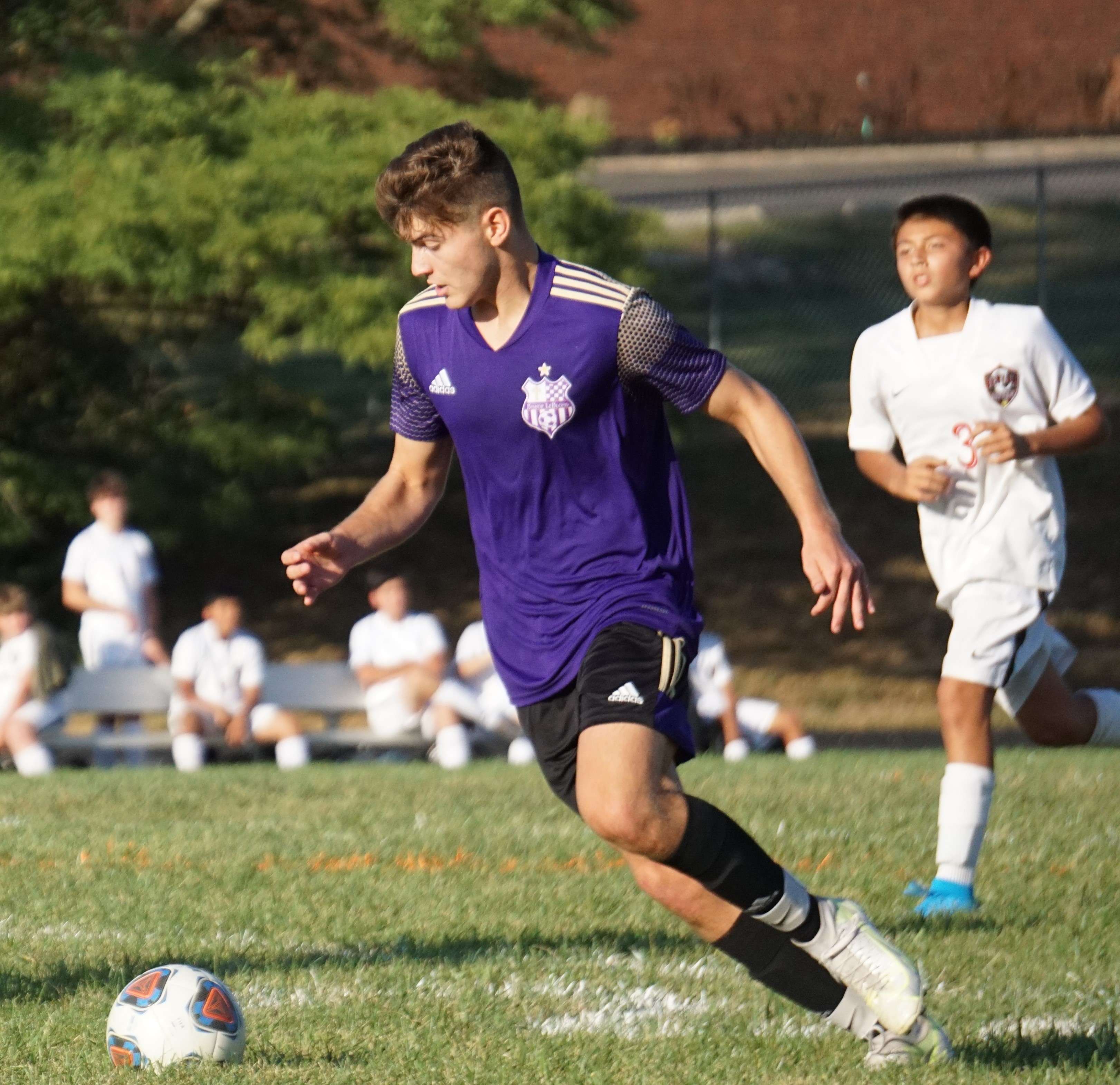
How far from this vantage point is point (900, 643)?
2042 cm

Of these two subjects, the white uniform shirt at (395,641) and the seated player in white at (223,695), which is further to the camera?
the white uniform shirt at (395,641)

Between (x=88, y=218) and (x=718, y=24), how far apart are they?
1690 centimetres

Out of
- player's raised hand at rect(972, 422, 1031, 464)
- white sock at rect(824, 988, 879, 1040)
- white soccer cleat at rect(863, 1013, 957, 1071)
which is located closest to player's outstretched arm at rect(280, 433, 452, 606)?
white sock at rect(824, 988, 879, 1040)

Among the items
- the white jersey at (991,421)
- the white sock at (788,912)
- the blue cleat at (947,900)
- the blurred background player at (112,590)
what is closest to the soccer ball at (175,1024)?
the white sock at (788,912)

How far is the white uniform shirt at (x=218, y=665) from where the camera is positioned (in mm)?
12703

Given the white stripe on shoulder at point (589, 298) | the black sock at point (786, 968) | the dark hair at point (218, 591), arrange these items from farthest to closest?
1. the dark hair at point (218, 591)
2. the white stripe on shoulder at point (589, 298)
3. the black sock at point (786, 968)

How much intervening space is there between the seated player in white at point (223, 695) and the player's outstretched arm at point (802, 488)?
8.95 m

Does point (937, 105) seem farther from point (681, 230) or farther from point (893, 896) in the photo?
point (893, 896)

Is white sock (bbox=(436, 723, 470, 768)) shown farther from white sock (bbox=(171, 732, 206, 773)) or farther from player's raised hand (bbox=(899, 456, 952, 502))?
player's raised hand (bbox=(899, 456, 952, 502))

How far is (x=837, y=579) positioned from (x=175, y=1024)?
1.83 meters

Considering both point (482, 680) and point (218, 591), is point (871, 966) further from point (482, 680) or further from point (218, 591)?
point (218, 591)

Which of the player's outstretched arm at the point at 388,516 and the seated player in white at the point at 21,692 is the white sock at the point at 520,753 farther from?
the player's outstretched arm at the point at 388,516

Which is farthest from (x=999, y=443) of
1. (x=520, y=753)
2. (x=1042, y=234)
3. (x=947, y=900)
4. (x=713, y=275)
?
(x=1042, y=234)

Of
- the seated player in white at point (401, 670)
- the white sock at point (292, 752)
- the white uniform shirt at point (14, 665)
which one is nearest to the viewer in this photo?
the white uniform shirt at point (14, 665)
